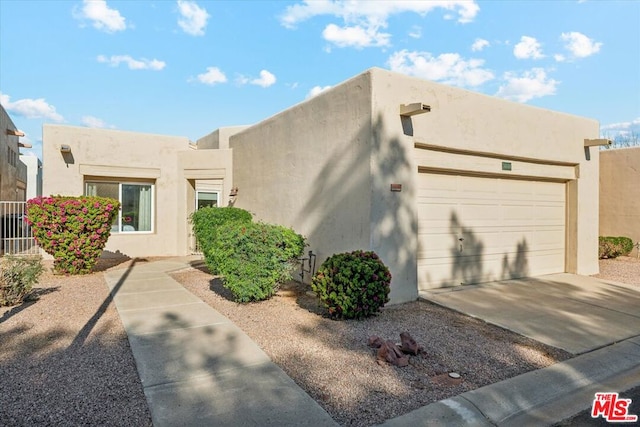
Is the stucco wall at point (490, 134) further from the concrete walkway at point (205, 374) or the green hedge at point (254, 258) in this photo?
the concrete walkway at point (205, 374)

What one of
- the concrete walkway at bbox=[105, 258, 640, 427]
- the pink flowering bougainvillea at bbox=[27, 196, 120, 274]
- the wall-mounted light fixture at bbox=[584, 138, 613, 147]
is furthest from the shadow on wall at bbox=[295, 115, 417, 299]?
the wall-mounted light fixture at bbox=[584, 138, 613, 147]

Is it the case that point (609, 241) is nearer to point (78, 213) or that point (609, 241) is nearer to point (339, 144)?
point (339, 144)

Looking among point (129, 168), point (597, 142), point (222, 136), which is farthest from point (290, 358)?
point (222, 136)

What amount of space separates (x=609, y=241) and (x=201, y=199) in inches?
516

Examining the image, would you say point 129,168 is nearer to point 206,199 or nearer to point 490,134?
point 206,199

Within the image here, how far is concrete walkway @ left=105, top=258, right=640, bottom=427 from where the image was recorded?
10.4ft

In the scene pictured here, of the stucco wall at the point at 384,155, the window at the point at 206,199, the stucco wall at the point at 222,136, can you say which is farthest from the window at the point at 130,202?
the stucco wall at the point at 384,155

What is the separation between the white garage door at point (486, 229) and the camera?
7297mm

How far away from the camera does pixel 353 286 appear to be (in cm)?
530

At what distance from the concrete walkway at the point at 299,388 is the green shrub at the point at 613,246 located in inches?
208

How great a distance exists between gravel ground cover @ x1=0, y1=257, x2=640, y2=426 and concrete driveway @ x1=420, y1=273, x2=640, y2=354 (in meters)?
0.41

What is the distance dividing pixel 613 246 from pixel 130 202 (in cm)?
1523

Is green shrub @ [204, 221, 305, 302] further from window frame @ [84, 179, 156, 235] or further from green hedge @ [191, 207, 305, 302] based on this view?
window frame @ [84, 179, 156, 235]

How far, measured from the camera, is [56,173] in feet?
35.7
